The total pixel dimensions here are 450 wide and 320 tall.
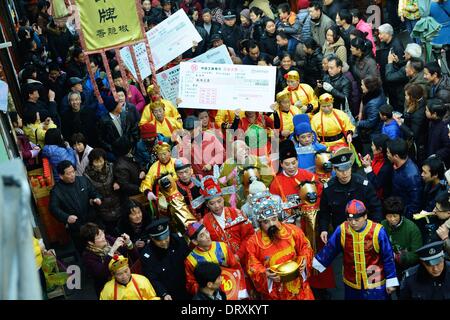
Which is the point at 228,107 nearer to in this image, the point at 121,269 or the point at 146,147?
the point at 146,147

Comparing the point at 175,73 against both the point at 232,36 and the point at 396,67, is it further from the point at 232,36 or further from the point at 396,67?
the point at 232,36

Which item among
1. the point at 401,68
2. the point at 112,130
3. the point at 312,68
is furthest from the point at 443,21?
the point at 112,130

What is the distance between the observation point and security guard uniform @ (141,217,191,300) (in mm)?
6832

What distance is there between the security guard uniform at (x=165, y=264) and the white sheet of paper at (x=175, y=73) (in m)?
3.97

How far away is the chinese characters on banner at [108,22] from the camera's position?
9688 millimetres

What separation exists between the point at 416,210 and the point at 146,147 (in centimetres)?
343

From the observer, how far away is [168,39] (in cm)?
1077

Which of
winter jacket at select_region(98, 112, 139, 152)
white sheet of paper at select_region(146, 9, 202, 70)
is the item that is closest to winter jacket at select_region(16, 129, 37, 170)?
winter jacket at select_region(98, 112, 139, 152)

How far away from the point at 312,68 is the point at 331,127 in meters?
2.78

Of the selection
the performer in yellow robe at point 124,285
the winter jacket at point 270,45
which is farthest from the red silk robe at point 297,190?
the winter jacket at point 270,45

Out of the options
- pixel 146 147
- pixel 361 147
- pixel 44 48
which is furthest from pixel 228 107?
pixel 44 48

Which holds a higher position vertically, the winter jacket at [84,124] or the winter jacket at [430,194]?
the winter jacket at [430,194]

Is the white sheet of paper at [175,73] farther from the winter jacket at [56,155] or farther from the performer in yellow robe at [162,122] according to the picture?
the winter jacket at [56,155]

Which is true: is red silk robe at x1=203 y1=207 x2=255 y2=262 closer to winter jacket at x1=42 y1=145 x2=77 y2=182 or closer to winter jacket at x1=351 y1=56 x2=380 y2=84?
winter jacket at x1=42 y1=145 x2=77 y2=182
